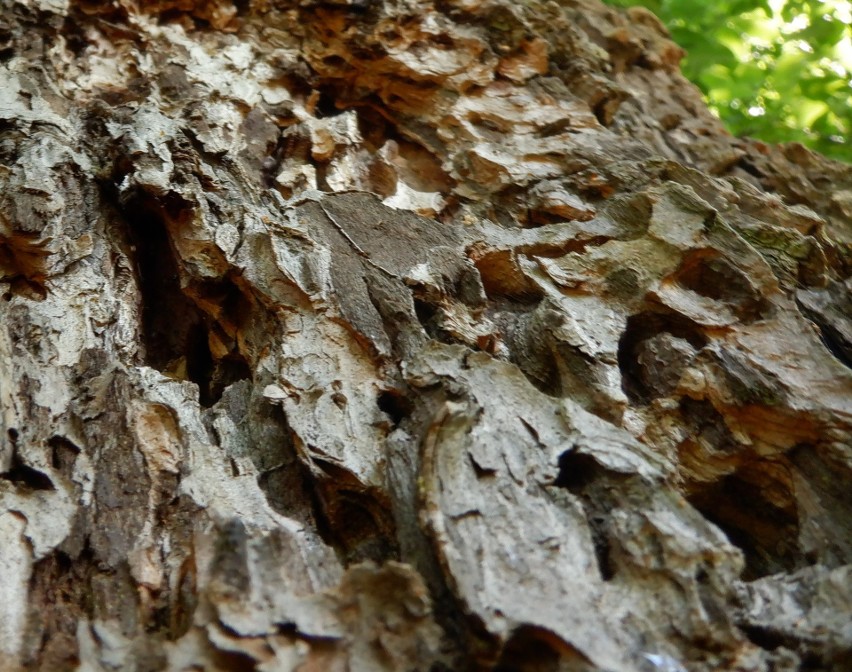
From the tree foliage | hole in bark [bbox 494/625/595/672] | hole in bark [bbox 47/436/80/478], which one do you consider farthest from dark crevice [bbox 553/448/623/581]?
the tree foliage

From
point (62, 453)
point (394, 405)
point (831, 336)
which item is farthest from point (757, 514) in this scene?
point (62, 453)

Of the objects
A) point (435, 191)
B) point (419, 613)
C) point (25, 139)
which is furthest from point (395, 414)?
point (25, 139)

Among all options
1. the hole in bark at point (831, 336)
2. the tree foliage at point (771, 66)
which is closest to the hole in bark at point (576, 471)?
the hole in bark at point (831, 336)

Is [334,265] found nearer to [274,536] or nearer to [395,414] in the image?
[395,414]

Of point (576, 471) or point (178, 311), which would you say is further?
point (178, 311)

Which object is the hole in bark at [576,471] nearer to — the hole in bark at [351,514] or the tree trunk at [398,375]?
the tree trunk at [398,375]

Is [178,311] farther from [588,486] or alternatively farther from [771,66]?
[771,66]
